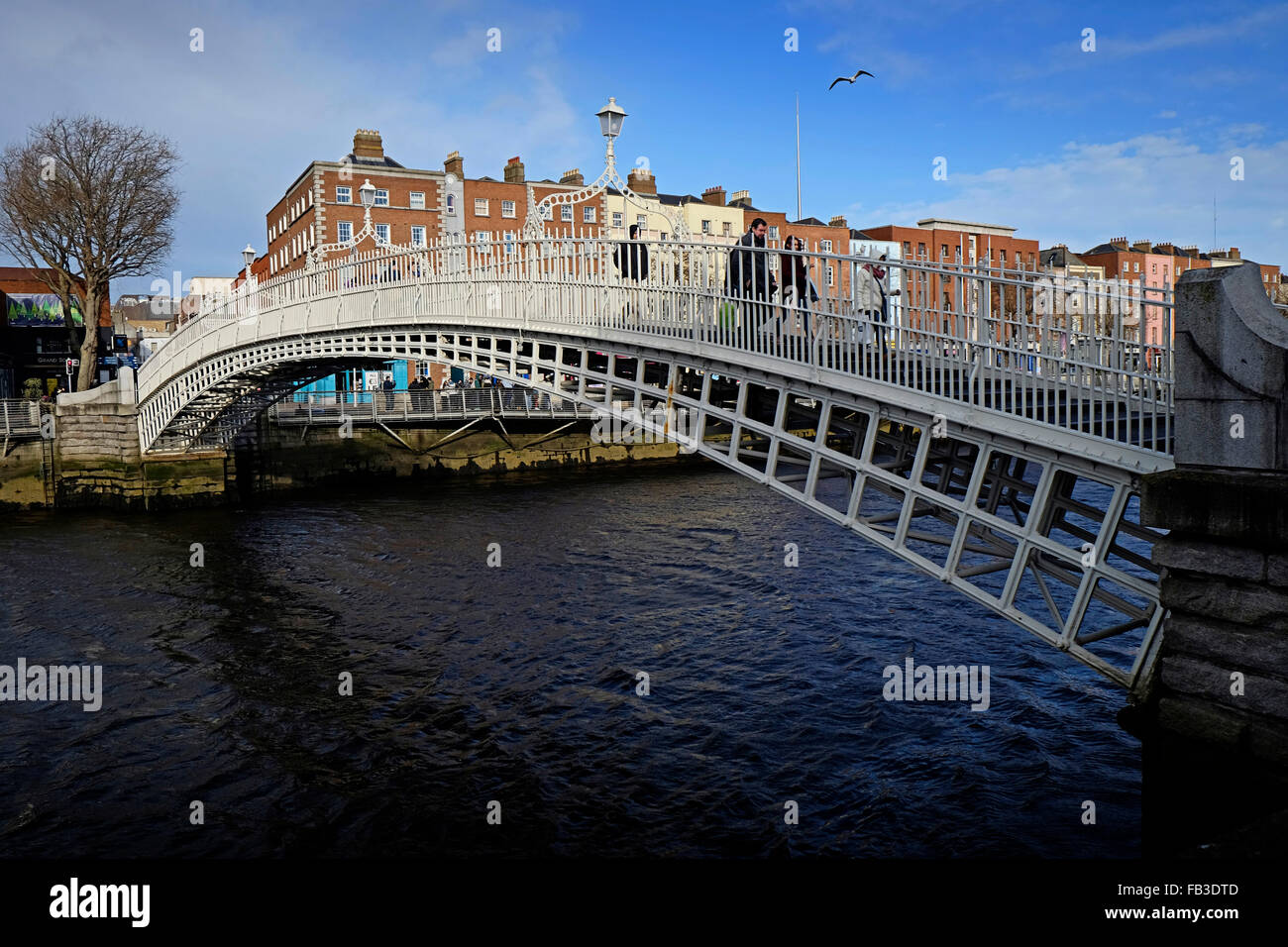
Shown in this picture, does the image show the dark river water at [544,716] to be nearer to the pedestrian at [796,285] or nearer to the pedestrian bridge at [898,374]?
the pedestrian bridge at [898,374]

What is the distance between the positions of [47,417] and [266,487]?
7082mm

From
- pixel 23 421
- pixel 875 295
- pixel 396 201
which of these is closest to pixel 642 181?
pixel 396 201

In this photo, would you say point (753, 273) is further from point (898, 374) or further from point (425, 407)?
point (425, 407)

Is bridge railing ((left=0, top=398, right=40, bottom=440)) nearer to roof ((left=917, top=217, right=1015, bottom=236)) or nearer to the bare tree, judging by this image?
the bare tree

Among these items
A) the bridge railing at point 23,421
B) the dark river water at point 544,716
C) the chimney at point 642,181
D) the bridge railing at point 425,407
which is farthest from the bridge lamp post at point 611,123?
the chimney at point 642,181

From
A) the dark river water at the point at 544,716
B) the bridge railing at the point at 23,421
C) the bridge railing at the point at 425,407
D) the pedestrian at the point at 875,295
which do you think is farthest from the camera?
the bridge railing at the point at 425,407

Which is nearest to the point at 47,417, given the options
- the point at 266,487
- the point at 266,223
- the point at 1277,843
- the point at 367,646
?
the point at 266,487

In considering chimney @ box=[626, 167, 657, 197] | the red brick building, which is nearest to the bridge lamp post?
chimney @ box=[626, 167, 657, 197]

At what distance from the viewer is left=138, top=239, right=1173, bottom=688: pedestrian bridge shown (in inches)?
319

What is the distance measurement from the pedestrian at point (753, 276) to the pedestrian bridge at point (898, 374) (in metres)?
0.06

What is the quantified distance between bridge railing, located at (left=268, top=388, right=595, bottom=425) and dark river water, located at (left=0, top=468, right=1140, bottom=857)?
46.0 feet

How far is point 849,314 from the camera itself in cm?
994

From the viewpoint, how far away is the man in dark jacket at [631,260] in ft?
42.6
